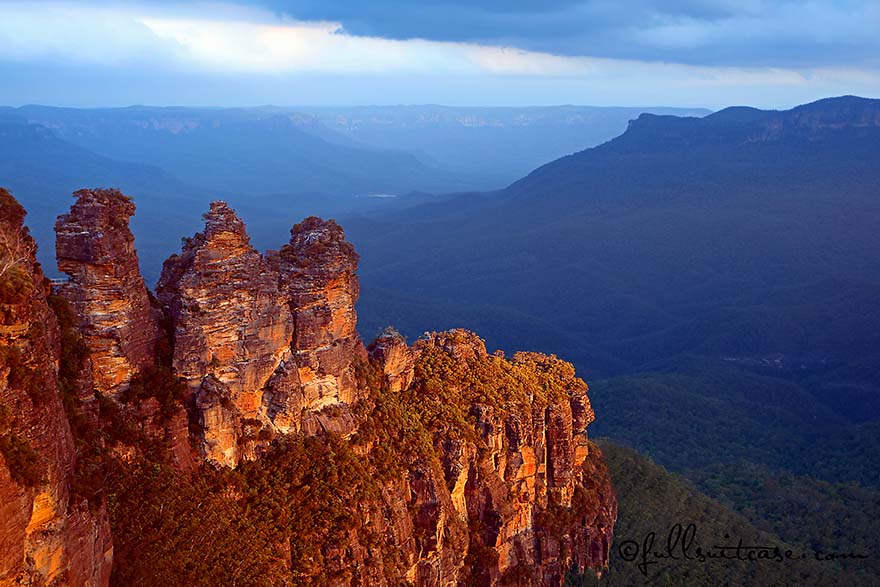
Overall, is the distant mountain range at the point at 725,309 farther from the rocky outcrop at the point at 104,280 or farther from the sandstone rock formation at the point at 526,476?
the rocky outcrop at the point at 104,280

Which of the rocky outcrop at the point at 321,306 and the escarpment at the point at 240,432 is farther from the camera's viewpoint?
Answer: the rocky outcrop at the point at 321,306

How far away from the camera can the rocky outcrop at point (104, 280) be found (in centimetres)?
2188

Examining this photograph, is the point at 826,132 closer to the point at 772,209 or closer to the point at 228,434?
the point at 772,209

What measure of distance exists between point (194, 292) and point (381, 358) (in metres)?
10.6

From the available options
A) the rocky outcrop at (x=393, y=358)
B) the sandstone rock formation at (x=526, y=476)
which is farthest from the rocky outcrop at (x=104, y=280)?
the sandstone rock formation at (x=526, y=476)

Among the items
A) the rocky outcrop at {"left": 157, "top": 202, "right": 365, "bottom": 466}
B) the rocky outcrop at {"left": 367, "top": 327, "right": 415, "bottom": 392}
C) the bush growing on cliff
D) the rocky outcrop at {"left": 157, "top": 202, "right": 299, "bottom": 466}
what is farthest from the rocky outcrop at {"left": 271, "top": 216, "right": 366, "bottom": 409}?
the bush growing on cliff

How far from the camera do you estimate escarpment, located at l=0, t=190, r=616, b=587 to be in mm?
18672

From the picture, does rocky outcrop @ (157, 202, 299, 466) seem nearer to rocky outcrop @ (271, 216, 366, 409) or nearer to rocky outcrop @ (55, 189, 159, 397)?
rocky outcrop @ (271, 216, 366, 409)

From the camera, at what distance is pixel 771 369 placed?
101 m

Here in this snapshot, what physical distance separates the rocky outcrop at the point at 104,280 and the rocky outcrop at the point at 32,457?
289cm

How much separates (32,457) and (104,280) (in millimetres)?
6981

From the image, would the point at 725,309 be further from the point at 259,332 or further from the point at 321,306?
the point at 259,332

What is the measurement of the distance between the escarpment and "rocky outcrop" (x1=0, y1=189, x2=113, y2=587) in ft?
0.17

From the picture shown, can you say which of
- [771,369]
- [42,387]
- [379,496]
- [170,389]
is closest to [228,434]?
[170,389]
